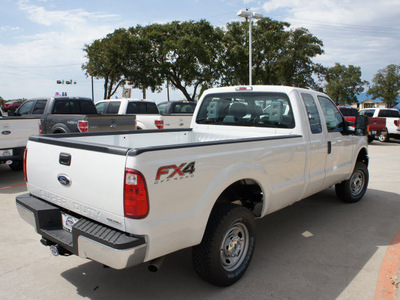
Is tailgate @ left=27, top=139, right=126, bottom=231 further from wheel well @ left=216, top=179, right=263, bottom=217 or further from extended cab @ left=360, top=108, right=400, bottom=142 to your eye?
extended cab @ left=360, top=108, right=400, bottom=142

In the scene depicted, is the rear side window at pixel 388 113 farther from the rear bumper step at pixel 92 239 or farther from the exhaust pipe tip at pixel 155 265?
the rear bumper step at pixel 92 239

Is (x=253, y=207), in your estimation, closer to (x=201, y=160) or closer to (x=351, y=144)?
(x=201, y=160)

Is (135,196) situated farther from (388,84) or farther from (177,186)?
(388,84)

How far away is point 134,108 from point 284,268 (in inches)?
394

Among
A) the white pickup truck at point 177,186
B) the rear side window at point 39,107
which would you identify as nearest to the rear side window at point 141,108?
the rear side window at point 39,107

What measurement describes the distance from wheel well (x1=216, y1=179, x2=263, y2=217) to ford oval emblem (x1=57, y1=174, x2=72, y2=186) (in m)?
1.47

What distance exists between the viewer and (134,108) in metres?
12.6

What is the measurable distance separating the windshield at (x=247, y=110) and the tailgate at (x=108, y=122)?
413 centimetres

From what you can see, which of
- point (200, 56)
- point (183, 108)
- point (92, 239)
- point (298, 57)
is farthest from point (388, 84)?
point (92, 239)

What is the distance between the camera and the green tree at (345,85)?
6356 centimetres

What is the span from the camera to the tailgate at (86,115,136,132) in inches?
335

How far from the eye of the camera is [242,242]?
134 inches

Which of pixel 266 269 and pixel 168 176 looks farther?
pixel 266 269

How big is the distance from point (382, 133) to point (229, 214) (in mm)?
17290
